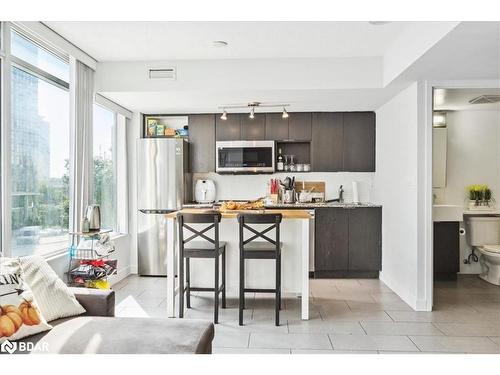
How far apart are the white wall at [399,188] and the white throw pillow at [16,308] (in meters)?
3.48

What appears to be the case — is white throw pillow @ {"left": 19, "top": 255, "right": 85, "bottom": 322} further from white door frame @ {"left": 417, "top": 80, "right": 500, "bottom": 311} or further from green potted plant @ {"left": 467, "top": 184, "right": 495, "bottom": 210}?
green potted plant @ {"left": 467, "top": 184, "right": 495, "bottom": 210}

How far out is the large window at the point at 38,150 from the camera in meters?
3.34

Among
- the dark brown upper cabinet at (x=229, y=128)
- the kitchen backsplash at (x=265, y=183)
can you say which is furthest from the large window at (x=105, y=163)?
the dark brown upper cabinet at (x=229, y=128)

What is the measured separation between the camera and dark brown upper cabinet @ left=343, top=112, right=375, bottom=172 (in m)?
5.81

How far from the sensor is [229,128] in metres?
5.94

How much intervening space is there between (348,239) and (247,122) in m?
2.21

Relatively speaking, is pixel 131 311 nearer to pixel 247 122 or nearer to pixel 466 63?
pixel 247 122

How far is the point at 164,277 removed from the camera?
559 cm

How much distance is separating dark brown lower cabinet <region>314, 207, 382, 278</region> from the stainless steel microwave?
42.0 inches

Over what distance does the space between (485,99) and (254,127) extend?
2.99m

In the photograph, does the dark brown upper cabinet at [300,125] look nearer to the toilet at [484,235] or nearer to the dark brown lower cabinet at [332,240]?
the dark brown lower cabinet at [332,240]

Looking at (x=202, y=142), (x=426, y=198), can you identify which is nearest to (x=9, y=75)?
(x=202, y=142)

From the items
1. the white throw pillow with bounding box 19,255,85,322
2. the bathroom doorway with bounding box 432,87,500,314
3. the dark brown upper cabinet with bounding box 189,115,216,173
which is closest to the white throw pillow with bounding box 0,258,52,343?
the white throw pillow with bounding box 19,255,85,322
